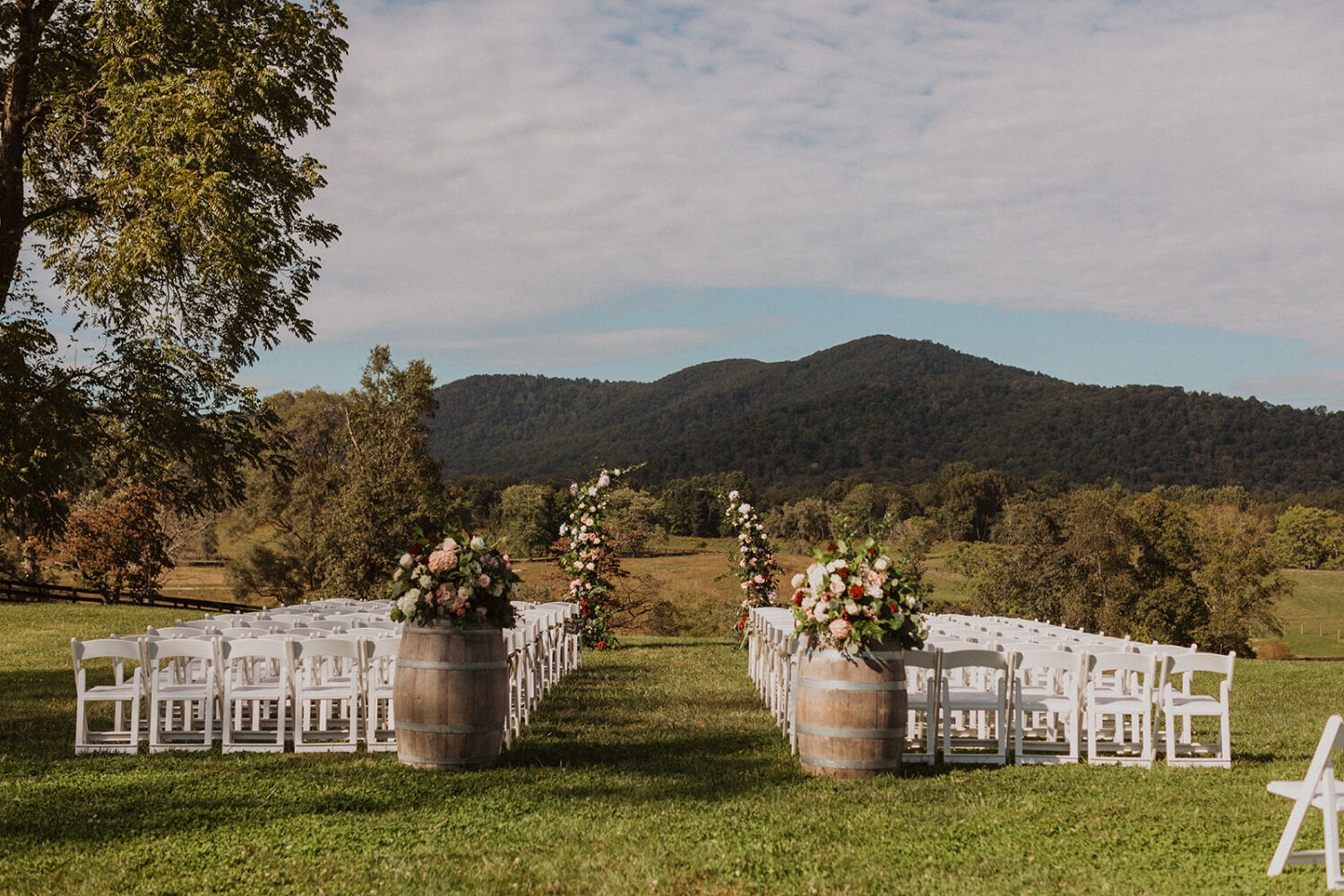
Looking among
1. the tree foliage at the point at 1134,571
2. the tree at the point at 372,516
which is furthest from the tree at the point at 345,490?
the tree foliage at the point at 1134,571

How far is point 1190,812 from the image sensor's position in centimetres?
688

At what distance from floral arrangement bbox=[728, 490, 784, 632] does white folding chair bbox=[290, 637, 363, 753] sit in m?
11.0

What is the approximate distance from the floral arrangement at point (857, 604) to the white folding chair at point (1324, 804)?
9.56 ft

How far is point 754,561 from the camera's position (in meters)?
20.8

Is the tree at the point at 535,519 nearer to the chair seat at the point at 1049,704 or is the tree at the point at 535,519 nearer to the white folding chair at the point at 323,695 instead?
the white folding chair at the point at 323,695

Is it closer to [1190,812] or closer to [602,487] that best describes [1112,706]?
[1190,812]

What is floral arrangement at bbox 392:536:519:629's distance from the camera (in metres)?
8.14

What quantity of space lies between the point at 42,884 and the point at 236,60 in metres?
11.7

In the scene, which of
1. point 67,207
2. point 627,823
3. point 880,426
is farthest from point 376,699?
point 880,426

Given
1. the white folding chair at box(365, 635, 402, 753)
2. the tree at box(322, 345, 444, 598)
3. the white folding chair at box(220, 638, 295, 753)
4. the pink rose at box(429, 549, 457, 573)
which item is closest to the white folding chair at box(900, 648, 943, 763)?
the pink rose at box(429, 549, 457, 573)

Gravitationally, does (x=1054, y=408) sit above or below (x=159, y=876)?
above

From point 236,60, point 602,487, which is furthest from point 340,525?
point 236,60

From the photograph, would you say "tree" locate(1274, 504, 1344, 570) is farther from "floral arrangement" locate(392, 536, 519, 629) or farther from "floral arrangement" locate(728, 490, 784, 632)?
"floral arrangement" locate(392, 536, 519, 629)

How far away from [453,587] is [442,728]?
3.32ft
